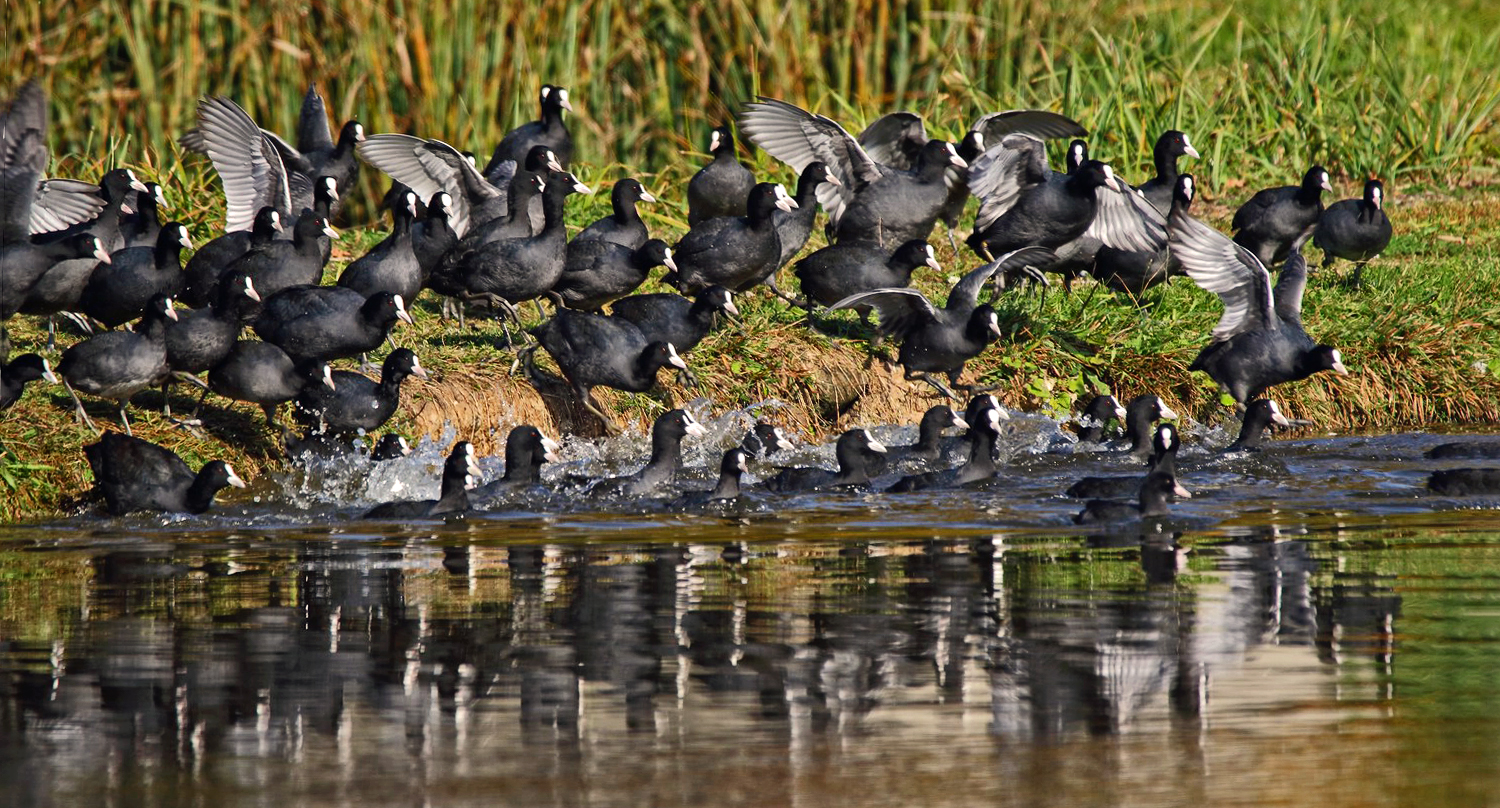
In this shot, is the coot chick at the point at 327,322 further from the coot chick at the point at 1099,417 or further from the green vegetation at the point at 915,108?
the coot chick at the point at 1099,417

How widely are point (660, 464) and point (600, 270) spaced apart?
1.89 meters

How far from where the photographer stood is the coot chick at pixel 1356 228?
1140cm

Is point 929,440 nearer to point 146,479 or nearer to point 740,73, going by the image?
point 146,479

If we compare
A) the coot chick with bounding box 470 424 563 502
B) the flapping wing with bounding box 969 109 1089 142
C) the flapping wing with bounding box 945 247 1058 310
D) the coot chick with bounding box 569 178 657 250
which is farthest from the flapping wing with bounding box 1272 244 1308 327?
the coot chick with bounding box 470 424 563 502

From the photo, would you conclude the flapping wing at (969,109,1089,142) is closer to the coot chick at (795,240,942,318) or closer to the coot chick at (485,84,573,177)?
the coot chick at (795,240,942,318)

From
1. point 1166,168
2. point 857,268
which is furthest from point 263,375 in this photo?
point 1166,168

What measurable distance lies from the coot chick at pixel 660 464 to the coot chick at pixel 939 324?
129 cm

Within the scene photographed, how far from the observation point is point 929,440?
9.45 meters

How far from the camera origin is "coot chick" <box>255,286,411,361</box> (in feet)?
30.6

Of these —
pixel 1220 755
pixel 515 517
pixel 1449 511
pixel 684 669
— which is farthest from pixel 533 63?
pixel 1220 755

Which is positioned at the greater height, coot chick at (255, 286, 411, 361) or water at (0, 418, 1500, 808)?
coot chick at (255, 286, 411, 361)

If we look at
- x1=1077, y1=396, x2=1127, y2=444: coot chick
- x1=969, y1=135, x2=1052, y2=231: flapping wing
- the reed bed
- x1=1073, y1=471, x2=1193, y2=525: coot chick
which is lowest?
x1=1073, y1=471, x2=1193, y2=525: coot chick

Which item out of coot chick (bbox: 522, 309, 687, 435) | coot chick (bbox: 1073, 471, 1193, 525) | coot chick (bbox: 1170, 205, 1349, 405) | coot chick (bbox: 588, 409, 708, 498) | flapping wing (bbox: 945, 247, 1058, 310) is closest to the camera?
coot chick (bbox: 1073, 471, 1193, 525)

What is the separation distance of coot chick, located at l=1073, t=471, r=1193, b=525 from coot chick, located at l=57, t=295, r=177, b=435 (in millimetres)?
4154
